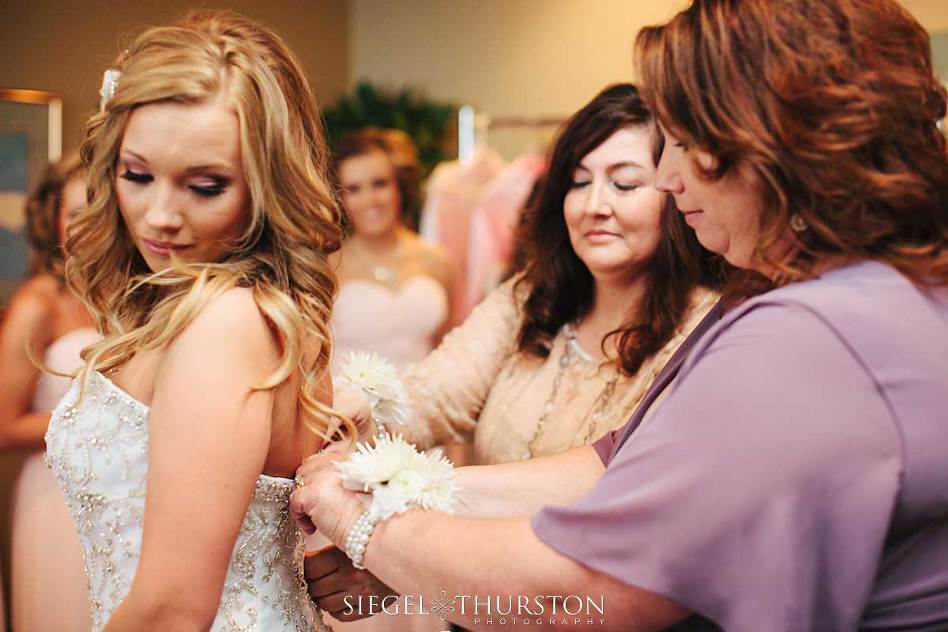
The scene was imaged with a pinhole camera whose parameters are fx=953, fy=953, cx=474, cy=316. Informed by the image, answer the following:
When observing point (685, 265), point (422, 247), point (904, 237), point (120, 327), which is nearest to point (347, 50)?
point (422, 247)

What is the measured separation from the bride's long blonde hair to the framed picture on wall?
2.37 metres

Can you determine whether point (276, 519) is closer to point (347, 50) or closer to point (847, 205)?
point (847, 205)

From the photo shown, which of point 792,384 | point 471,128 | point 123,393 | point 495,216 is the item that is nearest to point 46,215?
point 123,393

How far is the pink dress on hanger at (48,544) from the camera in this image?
2740 mm

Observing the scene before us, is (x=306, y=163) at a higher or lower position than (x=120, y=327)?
higher

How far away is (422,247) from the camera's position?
449 cm

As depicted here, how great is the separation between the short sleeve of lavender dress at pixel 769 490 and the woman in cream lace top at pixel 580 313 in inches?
37.8

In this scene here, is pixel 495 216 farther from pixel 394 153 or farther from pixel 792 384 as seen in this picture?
pixel 792 384

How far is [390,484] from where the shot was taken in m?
1.31

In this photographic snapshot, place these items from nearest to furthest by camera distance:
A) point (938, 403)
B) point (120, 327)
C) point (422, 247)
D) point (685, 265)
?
point (938, 403) < point (120, 327) < point (685, 265) < point (422, 247)

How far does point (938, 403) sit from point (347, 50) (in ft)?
16.8

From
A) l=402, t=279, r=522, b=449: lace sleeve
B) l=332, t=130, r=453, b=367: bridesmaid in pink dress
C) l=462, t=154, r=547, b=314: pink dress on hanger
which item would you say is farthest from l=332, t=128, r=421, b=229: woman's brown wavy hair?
l=402, t=279, r=522, b=449: lace sleeve

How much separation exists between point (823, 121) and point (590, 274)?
1255mm

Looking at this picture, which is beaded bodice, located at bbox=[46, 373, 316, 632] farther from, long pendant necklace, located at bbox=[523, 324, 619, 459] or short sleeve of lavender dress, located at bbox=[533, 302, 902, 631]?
long pendant necklace, located at bbox=[523, 324, 619, 459]
